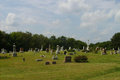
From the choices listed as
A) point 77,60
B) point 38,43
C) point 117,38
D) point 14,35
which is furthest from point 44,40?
point 77,60

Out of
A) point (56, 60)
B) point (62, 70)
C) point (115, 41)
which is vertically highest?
point (115, 41)

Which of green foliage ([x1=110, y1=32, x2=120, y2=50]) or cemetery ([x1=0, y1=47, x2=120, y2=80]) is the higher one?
green foliage ([x1=110, y1=32, x2=120, y2=50])

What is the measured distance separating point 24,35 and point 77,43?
1899 inches

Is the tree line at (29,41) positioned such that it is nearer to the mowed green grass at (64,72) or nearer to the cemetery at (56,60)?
the cemetery at (56,60)

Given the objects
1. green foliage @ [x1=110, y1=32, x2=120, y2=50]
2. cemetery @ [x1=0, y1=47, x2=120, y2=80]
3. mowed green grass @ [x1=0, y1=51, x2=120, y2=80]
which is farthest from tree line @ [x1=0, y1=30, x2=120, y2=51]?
mowed green grass @ [x1=0, y1=51, x2=120, y2=80]

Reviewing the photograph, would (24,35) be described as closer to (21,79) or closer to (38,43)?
(38,43)

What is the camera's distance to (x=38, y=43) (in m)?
85.1

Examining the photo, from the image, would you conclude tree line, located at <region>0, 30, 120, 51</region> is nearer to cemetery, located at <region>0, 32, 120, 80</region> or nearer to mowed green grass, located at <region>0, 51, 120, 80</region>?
cemetery, located at <region>0, 32, 120, 80</region>

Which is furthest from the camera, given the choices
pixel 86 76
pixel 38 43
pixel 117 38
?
pixel 38 43

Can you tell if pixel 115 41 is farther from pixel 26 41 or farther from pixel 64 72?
pixel 64 72

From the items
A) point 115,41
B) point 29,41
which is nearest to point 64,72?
point 115,41

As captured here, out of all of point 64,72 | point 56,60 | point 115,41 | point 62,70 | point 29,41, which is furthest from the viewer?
point 29,41

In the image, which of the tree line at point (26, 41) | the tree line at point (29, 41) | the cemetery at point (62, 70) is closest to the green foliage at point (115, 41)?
the tree line at point (29, 41)

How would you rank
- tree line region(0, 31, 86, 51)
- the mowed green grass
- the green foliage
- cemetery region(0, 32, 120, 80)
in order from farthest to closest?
the green foliage < tree line region(0, 31, 86, 51) < cemetery region(0, 32, 120, 80) < the mowed green grass
